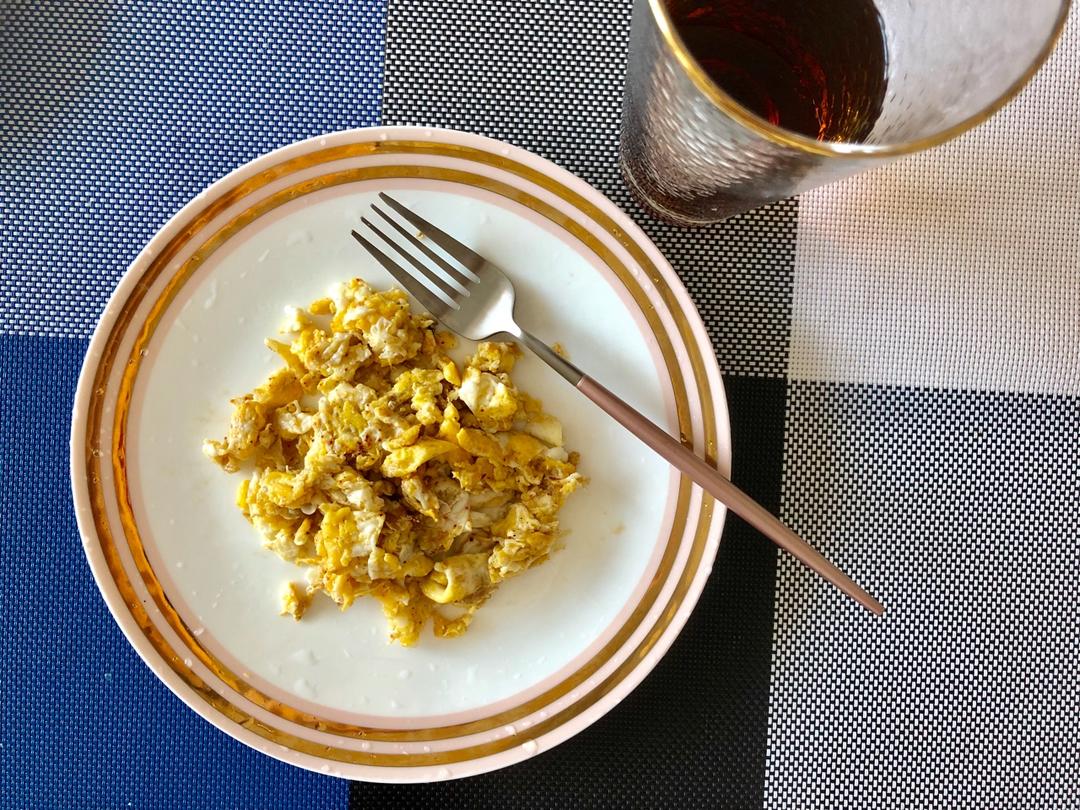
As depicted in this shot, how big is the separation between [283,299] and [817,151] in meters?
0.60

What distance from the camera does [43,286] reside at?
105 centimetres

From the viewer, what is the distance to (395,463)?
0.92 meters

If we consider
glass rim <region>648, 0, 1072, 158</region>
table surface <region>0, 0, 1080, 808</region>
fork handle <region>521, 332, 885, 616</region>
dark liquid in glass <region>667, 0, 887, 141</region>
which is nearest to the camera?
glass rim <region>648, 0, 1072, 158</region>

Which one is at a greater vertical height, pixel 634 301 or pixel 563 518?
pixel 634 301

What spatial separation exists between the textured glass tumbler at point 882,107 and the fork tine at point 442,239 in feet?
0.72

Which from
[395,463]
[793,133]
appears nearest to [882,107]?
[793,133]

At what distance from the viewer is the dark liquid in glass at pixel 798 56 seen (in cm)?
81

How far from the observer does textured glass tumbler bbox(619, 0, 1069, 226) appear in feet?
2.05

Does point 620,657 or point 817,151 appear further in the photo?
point 620,657

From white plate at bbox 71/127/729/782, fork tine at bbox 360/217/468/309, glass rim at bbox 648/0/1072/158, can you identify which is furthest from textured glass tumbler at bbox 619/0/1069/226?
fork tine at bbox 360/217/468/309

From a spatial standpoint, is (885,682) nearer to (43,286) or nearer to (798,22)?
(798,22)

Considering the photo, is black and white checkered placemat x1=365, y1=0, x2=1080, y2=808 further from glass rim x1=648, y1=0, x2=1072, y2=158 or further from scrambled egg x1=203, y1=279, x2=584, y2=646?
glass rim x1=648, y1=0, x2=1072, y2=158

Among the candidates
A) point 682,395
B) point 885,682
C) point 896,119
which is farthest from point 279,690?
point 896,119

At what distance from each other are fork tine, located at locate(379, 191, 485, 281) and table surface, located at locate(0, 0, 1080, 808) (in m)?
0.17
